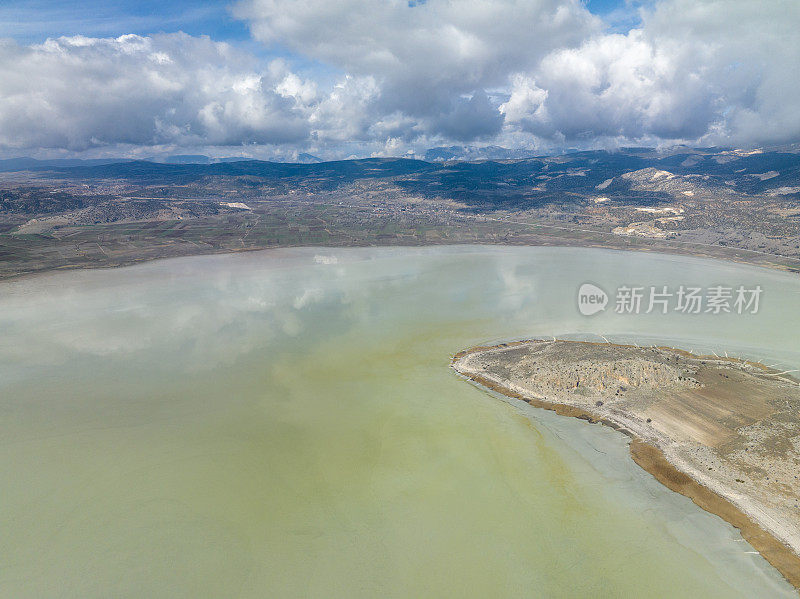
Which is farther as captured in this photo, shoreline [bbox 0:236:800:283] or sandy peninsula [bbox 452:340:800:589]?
shoreline [bbox 0:236:800:283]

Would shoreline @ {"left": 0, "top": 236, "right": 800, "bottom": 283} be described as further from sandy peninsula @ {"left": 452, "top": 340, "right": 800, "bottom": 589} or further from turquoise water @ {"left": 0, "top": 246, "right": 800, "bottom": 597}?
sandy peninsula @ {"left": 452, "top": 340, "right": 800, "bottom": 589}

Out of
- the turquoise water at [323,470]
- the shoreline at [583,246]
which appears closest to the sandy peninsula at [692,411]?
the turquoise water at [323,470]

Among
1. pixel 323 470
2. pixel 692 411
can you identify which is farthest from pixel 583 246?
pixel 323 470

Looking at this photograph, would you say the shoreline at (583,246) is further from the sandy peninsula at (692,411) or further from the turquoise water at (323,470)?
the sandy peninsula at (692,411)

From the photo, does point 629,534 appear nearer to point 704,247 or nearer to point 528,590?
point 528,590

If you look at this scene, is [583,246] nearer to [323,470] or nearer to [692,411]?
[692,411]

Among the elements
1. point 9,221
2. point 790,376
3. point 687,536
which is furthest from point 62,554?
point 9,221

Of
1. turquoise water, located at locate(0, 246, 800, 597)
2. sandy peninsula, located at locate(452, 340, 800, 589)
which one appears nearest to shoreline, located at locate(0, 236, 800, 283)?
turquoise water, located at locate(0, 246, 800, 597)
